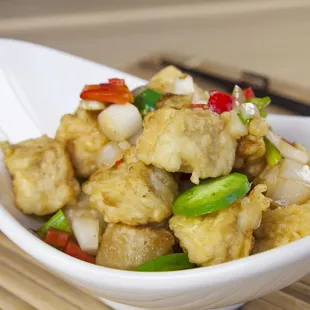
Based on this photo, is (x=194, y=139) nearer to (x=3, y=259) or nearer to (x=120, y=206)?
(x=120, y=206)

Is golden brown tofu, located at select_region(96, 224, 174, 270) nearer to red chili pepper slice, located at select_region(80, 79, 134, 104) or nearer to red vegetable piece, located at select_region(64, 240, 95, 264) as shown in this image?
red vegetable piece, located at select_region(64, 240, 95, 264)

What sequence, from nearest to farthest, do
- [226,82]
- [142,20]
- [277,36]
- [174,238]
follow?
[174,238] < [226,82] < [277,36] < [142,20]

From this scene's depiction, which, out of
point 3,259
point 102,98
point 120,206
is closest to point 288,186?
point 120,206

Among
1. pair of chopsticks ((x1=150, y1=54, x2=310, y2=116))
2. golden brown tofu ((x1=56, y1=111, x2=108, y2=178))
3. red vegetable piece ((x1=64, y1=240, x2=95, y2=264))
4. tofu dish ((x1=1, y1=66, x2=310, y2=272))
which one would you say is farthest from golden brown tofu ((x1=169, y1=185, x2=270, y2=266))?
pair of chopsticks ((x1=150, y1=54, x2=310, y2=116))

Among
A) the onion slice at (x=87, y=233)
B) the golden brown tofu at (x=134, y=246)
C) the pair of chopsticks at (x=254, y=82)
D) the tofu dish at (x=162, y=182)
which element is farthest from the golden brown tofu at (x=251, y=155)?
the pair of chopsticks at (x=254, y=82)

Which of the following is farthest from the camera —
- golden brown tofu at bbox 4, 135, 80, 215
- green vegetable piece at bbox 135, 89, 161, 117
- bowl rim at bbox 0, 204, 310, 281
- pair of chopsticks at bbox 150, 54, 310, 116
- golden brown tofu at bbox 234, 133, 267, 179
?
pair of chopsticks at bbox 150, 54, 310, 116
